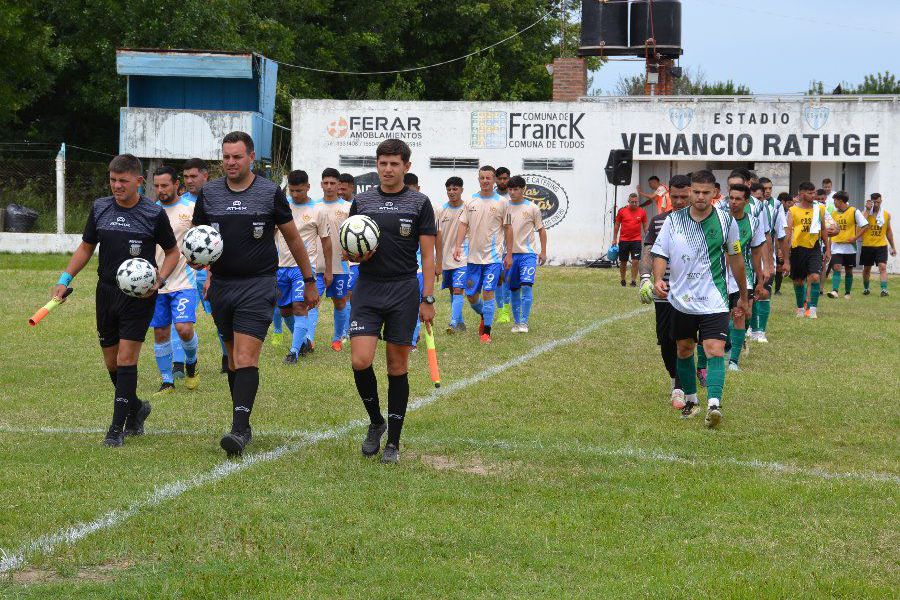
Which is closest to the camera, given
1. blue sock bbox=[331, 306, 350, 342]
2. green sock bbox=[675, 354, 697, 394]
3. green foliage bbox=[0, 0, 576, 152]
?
green sock bbox=[675, 354, 697, 394]

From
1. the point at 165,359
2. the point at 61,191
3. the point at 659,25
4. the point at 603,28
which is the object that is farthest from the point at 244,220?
the point at 659,25

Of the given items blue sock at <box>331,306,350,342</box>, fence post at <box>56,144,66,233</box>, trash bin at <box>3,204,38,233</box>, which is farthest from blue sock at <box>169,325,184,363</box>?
trash bin at <box>3,204,38,233</box>

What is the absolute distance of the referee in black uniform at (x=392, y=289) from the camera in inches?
309

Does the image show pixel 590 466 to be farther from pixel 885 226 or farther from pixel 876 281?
pixel 876 281

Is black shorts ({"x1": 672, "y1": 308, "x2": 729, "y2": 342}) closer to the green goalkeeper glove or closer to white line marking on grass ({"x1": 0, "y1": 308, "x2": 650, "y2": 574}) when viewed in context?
the green goalkeeper glove

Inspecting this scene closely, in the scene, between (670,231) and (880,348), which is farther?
(880,348)

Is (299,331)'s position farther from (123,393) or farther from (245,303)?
(245,303)

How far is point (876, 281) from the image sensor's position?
1152 inches

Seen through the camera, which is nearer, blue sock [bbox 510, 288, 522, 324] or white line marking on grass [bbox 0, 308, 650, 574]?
white line marking on grass [bbox 0, 308, 650, 574]

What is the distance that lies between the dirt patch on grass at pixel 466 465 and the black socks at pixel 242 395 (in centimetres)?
118

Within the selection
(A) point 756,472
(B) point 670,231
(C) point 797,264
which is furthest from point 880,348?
(A) point 756,472

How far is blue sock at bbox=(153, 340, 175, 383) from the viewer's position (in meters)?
10.9

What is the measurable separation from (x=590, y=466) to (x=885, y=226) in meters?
19.4

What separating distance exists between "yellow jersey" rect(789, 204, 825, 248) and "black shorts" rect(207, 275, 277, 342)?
41.5ft
